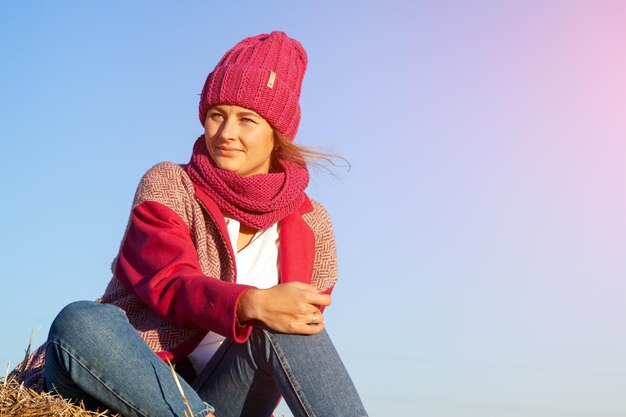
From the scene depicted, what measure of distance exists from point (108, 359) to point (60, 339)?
0.70 feet

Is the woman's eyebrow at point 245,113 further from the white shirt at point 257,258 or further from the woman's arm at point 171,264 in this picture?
the white shirt at point 257,258

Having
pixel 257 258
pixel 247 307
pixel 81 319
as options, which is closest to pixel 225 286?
pixel 247 307

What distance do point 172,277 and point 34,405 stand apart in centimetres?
71

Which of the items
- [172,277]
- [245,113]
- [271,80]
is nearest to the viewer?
[172,277]

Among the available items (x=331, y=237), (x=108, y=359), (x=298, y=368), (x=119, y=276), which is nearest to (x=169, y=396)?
(x=108, y=359)

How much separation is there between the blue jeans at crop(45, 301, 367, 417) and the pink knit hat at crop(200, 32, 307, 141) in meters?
1.28

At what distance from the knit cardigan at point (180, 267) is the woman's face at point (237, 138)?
0.19 metres

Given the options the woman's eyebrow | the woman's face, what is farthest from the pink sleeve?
the woman's eyebrow

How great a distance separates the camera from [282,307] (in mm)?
3607

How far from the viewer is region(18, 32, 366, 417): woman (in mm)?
3623

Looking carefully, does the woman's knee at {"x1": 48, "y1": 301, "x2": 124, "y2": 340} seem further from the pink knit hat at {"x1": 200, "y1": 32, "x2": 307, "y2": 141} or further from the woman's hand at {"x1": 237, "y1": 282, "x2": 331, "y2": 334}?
the pink knit hat at {"x1": 200, "y1": 32, "x2": 307, "y2": 141}

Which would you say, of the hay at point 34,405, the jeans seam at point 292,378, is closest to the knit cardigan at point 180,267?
the jeans seam at point 292,378

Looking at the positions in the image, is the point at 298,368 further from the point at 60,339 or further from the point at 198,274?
the point at 60,339

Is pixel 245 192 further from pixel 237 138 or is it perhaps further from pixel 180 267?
pixel 180 267
